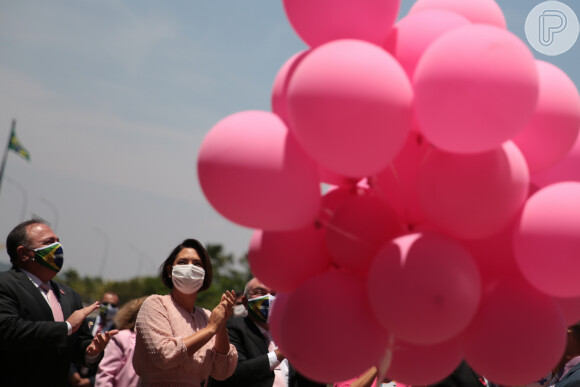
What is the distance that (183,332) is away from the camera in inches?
192

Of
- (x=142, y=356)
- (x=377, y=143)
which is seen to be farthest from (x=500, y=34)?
(x=142, y=356)

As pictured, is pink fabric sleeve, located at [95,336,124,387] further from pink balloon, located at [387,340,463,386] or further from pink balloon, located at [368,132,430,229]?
pink balloon, located at [368,132,430,229]

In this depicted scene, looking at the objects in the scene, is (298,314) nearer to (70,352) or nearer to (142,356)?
(142,356)

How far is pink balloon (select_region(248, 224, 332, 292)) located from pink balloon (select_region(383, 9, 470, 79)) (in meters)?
0.77

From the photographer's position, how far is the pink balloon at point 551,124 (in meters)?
2.69

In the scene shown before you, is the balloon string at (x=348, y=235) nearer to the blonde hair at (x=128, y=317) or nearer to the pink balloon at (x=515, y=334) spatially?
the pink balloon at (x=515, y=334)

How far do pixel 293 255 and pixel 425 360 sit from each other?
2.21ft

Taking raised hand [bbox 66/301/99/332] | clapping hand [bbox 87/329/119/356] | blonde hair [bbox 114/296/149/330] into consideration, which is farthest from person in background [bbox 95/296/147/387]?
raised hand [bbox 66/301/99/332]

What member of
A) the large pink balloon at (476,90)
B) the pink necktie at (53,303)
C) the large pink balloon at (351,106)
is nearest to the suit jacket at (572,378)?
the large pink balloon at (476,90)

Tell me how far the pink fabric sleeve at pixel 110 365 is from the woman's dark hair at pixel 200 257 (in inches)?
57.5

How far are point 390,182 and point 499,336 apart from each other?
0.72 m

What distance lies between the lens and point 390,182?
2.78 m

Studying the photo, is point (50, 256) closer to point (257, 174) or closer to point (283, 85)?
point (283, 85)

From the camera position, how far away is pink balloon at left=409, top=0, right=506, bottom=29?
10.0 ft
